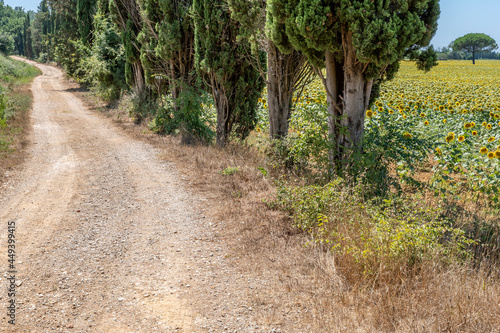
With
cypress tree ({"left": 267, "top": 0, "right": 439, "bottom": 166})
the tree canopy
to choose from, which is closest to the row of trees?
cypress tree ({"left": 267, "top": 0, "right": 439, "bottom": 166})

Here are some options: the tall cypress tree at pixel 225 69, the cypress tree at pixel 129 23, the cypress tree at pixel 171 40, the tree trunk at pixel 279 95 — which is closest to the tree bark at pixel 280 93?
the tree trunk at pixel 279 95

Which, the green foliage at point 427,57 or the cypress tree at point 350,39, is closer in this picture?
the cypress tree at point 350,39

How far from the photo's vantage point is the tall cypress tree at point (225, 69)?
916 centimetres

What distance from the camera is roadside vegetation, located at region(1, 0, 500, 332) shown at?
3404 mm

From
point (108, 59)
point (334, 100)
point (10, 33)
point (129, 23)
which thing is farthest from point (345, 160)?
point (10, 33)

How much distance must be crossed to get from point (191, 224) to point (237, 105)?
203 inches

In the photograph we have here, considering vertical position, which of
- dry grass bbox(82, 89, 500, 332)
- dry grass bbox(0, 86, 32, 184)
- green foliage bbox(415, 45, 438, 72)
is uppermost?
green foliage bbox(415, 45, 438, 72)

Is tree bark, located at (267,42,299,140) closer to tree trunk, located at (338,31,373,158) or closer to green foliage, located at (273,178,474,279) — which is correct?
tree trunk, located at (338,31,373,158)

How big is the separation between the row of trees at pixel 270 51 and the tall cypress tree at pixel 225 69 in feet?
0.08

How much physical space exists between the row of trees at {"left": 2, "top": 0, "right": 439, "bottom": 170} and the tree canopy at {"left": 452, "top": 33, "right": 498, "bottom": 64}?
119505 mm

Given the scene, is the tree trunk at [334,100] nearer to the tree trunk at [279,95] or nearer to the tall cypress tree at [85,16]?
the tree trunk at [279,95]

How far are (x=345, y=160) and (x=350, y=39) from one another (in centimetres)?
174

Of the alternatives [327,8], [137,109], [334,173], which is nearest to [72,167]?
[334,173]

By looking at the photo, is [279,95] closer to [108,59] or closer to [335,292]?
[335,292]
